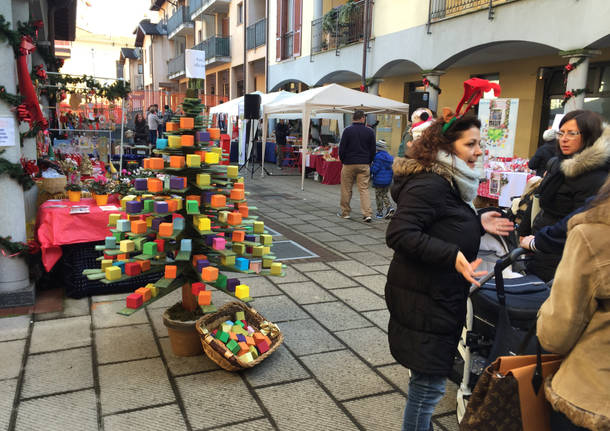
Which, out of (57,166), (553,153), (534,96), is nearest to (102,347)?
(57,166)

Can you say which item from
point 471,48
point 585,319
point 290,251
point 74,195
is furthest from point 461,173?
point 471,48

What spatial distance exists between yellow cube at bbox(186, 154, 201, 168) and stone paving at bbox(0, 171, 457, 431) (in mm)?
1249

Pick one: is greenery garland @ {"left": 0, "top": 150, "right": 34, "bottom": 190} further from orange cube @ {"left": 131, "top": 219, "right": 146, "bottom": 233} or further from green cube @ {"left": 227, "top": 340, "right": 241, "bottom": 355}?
green cube @ {"left": 227, "top": 340, "right": 241, "bottom": 355}

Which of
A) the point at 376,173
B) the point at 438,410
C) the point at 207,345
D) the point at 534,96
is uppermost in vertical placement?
the point at 534,96

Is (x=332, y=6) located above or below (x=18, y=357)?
above

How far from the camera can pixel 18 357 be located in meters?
3.03

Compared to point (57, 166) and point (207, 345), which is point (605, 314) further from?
point (57, 166)

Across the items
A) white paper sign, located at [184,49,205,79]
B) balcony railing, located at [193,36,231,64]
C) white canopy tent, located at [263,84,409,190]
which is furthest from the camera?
balcony railing, located at [193,36,231,64]

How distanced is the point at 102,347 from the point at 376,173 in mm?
5607

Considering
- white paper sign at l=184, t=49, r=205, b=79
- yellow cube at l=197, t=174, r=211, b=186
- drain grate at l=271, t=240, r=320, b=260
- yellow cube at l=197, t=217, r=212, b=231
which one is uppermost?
white paper sign at l=184, t=49, r=205, b=79

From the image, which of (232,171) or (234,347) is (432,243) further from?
(232,171)

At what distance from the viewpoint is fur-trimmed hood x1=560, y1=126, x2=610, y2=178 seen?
287cm

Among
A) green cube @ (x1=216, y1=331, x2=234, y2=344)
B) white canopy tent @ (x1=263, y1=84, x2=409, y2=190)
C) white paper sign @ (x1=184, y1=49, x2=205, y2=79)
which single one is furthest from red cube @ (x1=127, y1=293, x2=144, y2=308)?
white canopy tent @ (x1=263, y1=84, x2=409, y2=190)

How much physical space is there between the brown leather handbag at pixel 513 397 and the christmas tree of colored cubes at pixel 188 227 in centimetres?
171
